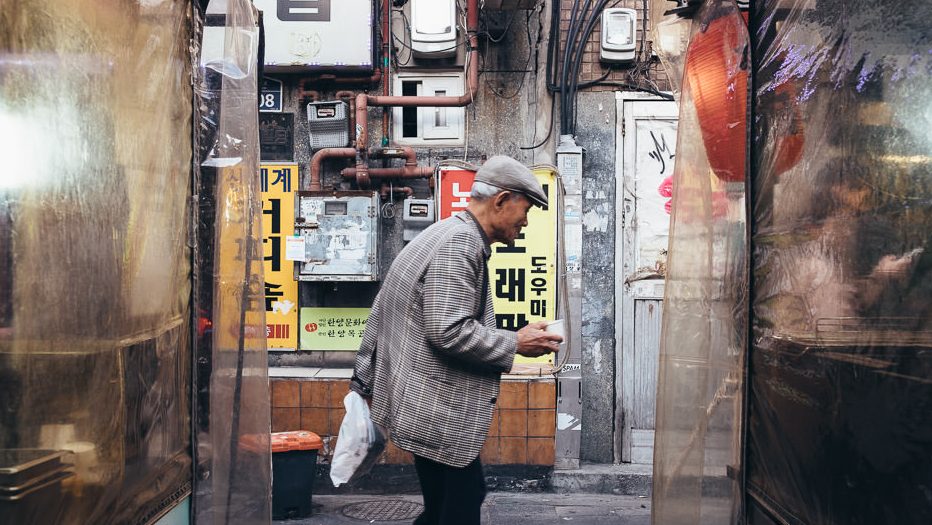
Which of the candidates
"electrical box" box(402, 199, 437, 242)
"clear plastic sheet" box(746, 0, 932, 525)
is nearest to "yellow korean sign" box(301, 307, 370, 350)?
"electrical box" box(402, 199, 437, 242)

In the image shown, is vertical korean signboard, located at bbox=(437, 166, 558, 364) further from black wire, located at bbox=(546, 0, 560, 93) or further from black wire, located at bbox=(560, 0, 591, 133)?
black wire, located at bbox=(546, 0, 560, 93)

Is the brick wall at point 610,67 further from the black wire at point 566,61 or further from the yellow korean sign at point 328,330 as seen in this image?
the yellow korean sign at point 328,330

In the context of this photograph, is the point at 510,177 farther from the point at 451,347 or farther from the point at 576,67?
the point at 576,67

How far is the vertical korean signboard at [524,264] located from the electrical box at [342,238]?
2.21ft

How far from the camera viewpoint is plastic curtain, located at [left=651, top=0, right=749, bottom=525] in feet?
8.85

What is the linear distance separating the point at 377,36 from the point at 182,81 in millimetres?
4561

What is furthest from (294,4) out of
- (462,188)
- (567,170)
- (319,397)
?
(319,397)

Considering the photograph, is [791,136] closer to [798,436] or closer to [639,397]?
[798,436]

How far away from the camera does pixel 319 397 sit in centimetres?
641

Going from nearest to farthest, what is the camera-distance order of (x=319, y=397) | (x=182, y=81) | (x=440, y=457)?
(x=182, y=81) < (x=440, y=457) < (x=319, y=397)

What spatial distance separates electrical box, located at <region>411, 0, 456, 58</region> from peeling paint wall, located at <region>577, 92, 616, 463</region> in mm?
1474

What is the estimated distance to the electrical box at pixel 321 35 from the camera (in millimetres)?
6766

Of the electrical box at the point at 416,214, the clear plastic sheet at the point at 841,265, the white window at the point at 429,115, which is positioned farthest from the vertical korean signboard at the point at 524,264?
the clear plastic sheet at the point at 841,265

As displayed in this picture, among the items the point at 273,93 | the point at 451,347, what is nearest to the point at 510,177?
the point at 451,347
